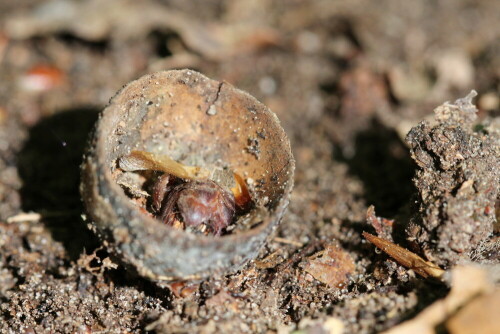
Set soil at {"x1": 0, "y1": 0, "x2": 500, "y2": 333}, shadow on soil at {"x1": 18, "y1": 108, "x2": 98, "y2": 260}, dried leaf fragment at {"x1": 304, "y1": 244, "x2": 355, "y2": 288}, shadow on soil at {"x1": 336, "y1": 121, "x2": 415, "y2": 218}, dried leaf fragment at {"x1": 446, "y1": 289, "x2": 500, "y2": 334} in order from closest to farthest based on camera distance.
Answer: dried leaf fragment at {"x1": 446, "y1": 289, "x2": 500, "y2": 334}
soil at {"x1": 0, "y1": 0, "x2": 500, "y2": 333}
dried leaf fragment at {"x1": 304, "y1": 244, "x2": 355, "y2": 288}
shadow on soil at {"x1": 18, "y1": 108, "x2": 98, "y2": 260}
shadow on soil at {"x1": 336, "y1": 121, "x2": 415, "y2": 218}

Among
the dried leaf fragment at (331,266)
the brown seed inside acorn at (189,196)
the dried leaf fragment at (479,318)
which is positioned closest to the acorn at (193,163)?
the brown seed inside acorn at (189,196)

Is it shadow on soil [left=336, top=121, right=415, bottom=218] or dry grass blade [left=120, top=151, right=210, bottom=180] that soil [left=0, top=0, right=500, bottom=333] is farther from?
dry grass blade [left=120, top=151, right=210, bottom=180]

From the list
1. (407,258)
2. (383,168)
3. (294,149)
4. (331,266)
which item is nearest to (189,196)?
(331,266)

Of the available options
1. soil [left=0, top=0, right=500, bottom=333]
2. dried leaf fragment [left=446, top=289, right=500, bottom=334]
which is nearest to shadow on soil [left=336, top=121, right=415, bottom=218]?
soil [left=0, top=0, right=500, bottom=333]

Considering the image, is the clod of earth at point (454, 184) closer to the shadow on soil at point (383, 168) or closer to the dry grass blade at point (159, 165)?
the shadow on soil at point (383, 168)

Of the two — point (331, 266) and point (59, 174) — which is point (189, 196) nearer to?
point (331, 266)

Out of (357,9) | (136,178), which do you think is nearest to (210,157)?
(136,178)
